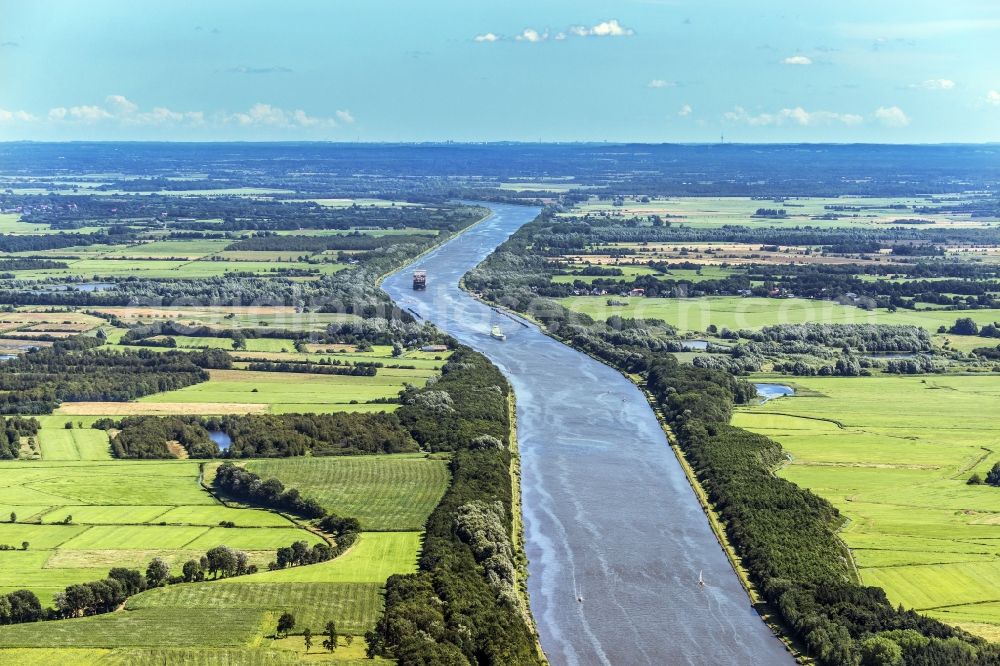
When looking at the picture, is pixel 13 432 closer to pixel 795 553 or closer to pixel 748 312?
pixel 795 553

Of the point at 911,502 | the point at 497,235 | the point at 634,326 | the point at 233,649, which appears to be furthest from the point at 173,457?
the point at 497,235

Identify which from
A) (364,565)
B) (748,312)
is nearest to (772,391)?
(748,312)

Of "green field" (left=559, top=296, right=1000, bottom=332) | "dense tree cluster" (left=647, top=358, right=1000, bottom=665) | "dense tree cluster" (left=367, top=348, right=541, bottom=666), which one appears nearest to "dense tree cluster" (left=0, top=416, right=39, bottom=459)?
"dense tree cluster" (left=367, top=348, right=541, bottom=666)

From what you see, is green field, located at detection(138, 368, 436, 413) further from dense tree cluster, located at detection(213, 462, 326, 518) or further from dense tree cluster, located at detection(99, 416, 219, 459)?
dense tree cluster, located at detection(213, 462, 326, 518)

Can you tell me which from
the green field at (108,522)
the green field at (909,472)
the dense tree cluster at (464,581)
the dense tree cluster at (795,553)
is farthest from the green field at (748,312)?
the green field at (108,522)

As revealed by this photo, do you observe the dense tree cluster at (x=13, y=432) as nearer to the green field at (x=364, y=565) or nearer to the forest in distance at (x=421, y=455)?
the forest in distance at (x=421, y=455)
